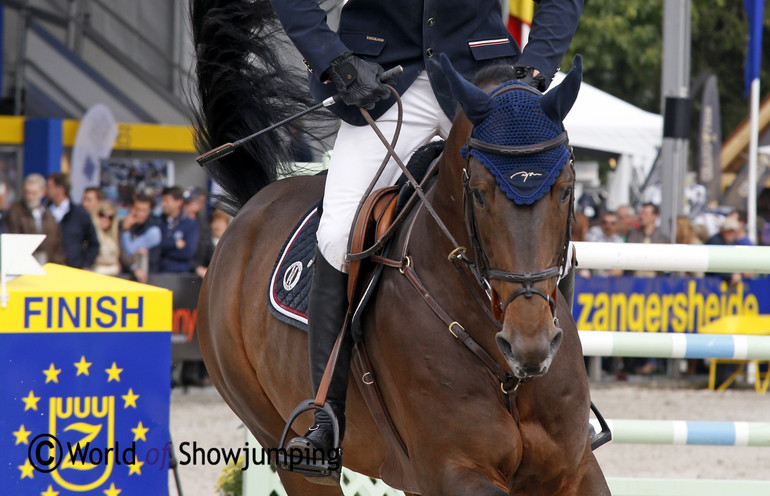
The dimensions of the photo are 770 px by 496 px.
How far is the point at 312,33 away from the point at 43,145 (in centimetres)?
1362


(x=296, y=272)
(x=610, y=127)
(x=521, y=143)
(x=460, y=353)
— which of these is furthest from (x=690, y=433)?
(x=610, y=127)

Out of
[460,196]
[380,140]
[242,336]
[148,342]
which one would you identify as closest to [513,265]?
[460,196]

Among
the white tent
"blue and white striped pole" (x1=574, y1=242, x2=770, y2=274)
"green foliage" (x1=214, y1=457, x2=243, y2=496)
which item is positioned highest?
the white tent

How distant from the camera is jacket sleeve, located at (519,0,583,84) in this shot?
133 inches

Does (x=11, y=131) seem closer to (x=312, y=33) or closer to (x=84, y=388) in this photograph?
(x=84, y=388)

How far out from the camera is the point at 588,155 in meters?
16.5

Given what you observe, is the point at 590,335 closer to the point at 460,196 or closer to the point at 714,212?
the point at 460,196

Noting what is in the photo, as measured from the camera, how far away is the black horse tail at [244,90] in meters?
5.01

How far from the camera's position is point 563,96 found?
9.45 feet

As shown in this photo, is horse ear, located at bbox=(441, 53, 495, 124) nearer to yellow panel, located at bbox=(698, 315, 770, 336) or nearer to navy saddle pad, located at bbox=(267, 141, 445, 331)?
navy saddle pad, located at bbox=(267, 141, 445, 331)

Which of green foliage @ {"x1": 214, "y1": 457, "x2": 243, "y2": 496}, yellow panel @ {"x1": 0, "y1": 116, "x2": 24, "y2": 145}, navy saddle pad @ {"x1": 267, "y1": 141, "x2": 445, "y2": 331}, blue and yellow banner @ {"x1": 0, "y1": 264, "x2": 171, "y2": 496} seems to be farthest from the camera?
yellow panel @ {"x1": 0, "y1": 116, "x2": 24, "y2": 145}

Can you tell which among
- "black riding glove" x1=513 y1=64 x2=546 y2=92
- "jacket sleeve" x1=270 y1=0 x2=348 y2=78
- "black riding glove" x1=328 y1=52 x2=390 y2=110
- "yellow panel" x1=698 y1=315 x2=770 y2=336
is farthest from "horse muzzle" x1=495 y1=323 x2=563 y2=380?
"yellow panel" x1=698 y1=315 x2=770 y2=336

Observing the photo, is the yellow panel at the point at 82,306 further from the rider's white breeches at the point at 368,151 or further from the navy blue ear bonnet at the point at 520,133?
the navy blue ear bonnet at the point at 520,133

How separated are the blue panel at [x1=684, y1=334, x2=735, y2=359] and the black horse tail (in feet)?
6.63
